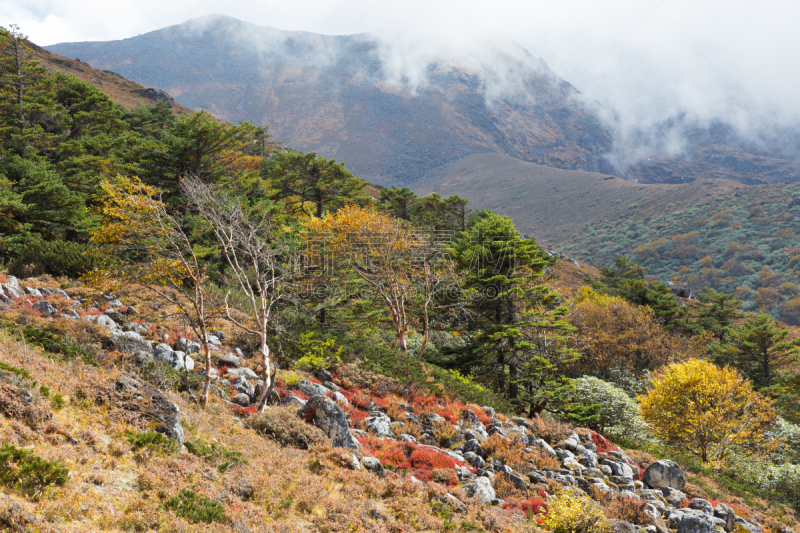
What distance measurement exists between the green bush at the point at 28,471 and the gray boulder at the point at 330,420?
16.0ft

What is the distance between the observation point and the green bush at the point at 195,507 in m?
4.72

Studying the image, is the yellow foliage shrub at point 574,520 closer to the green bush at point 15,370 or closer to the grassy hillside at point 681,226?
the green bush at point 15,370

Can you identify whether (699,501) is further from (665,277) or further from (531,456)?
(665,277)

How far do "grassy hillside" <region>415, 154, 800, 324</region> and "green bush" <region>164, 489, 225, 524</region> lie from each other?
3451 inches

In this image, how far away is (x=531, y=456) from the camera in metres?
10.3

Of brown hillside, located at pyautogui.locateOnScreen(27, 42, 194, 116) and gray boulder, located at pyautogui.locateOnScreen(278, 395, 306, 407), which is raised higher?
brown hillside, located at pyautogui.locateOnScreen(27, 42, 194, 116)

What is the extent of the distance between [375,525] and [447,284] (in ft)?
50.0

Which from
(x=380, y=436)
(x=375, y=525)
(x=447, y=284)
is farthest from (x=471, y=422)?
(x=447, y=284)

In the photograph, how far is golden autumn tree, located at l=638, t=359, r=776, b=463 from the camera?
1645 cm

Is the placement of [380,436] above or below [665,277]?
below

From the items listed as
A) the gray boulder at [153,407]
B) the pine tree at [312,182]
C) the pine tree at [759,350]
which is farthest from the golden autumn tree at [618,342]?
the gray boulder at [153,407]

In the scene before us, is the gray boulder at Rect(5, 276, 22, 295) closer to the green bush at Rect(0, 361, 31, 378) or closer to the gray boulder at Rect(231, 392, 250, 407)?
the gray boulder at Rect(231, 392, 250, 407)

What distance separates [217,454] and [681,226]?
11321 cm

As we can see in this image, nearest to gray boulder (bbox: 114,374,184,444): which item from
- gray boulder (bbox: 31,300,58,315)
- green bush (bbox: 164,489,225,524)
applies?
green bush (bbox: 164,489,225,524)
